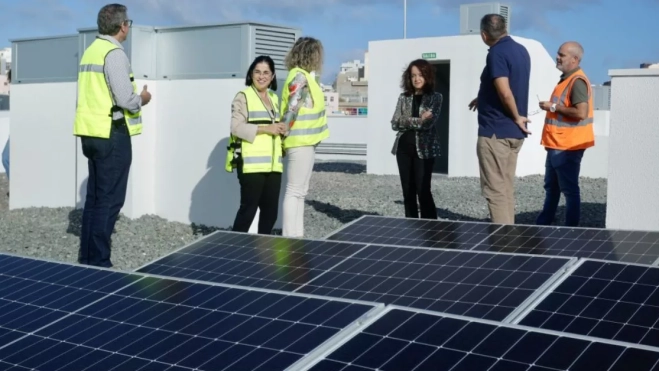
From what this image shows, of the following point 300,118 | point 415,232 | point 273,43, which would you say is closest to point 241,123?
point 300,118

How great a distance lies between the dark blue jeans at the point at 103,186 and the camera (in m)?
6.53

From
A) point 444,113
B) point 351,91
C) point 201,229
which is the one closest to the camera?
point 201,229

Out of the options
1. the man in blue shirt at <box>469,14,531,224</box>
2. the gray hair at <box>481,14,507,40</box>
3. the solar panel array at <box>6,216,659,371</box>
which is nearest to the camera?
the solar panel array at <box>6,216,659,371</box>

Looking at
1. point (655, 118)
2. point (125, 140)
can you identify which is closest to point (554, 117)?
point (655, 118)

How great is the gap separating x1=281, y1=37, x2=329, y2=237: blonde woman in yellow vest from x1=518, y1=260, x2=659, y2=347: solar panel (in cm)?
408

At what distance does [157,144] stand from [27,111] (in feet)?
7.94

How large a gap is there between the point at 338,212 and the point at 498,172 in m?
4.35

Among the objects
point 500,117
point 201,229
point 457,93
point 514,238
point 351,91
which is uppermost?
point 351,91

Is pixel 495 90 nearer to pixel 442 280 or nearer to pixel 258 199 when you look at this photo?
pixel 258 199

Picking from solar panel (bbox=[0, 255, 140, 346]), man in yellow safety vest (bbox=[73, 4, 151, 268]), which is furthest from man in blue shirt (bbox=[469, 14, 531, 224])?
solar panel (bbox=[0, 255, 140, 346])

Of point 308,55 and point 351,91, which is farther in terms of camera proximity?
point 351,91

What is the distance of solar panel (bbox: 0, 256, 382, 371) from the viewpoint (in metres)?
2.50

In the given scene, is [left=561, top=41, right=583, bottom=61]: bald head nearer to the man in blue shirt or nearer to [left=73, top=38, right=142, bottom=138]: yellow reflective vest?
the man in blue shirt

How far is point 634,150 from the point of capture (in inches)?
290
